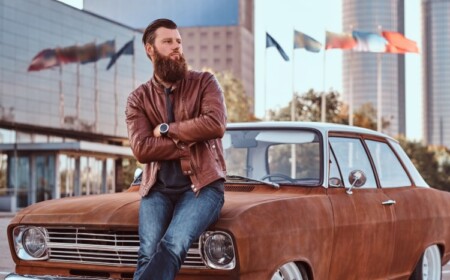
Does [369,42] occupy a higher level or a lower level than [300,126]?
higher

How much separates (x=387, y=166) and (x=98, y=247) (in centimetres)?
310

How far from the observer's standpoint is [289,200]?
5.91 m

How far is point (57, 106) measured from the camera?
6644 centimetres

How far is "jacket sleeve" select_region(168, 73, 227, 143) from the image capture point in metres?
5.11

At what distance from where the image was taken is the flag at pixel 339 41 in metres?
49.0

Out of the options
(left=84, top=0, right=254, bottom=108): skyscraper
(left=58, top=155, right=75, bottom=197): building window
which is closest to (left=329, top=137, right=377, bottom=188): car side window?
(left=58, top=155, right=75, bottom=197): building window

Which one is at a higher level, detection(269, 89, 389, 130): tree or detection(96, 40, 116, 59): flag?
detection(96, 40, 116, 59): flag

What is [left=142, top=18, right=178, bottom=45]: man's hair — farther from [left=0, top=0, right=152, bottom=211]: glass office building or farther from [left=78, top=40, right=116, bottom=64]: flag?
[left=78, top=40, right=116, bottom=64]: flag

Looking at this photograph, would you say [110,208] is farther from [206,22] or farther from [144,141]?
[206,22]

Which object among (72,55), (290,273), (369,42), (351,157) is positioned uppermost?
(72,55)

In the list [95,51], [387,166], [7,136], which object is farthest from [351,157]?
[95,51]

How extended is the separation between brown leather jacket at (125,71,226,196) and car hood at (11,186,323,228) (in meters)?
0.33

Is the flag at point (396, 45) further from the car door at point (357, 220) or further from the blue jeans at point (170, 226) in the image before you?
the blue jeans at point (170, 226)

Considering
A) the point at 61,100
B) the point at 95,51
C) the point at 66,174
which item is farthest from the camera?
the point at 95,51
